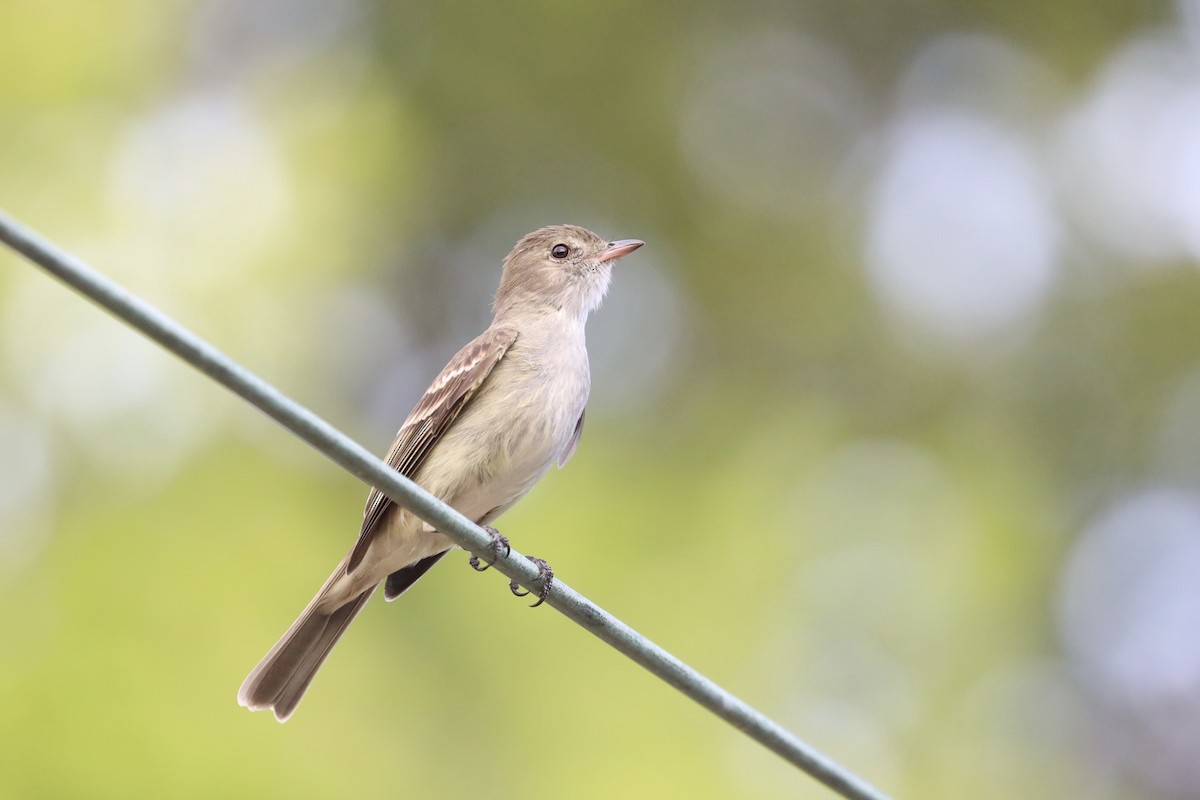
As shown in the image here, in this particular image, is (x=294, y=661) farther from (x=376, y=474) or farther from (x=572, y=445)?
(x=376, y=474)

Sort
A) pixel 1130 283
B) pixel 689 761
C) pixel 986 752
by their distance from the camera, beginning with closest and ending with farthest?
pixel 689 761 → pixel 986 752 → pixel 1130 283

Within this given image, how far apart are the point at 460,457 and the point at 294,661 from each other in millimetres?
1060

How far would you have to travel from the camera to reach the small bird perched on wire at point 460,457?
16.7 feet

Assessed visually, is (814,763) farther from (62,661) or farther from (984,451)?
(984,451)

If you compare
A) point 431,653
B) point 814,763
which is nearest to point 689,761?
point 431,653

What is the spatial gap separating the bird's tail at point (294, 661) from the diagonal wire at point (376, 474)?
1.72m

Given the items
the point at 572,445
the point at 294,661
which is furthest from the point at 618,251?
the point at 294,661

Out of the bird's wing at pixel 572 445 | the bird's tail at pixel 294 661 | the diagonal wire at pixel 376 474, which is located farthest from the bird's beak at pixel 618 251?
the diagonal wire at pixel 376 474

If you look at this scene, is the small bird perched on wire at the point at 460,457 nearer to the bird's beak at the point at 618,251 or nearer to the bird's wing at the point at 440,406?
the bird's wing at the point at 440,406

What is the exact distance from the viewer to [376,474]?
277cm

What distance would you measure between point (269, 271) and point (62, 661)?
Result: 8.25ft

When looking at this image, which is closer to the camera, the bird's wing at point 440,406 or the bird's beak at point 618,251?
the bird's wing at point 440,406

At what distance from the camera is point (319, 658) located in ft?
17.7

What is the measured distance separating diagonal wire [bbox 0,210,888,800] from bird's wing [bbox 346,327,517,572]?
1.39m
